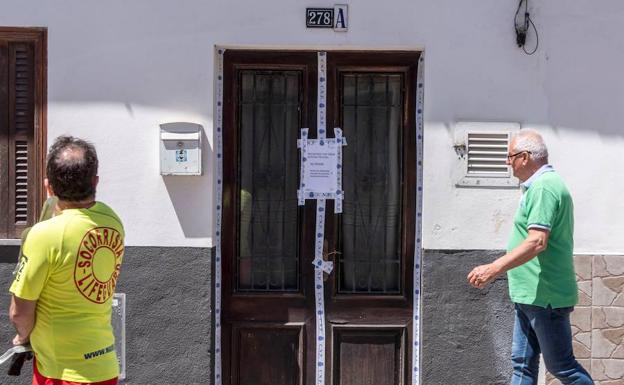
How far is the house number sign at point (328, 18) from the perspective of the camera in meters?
5.29

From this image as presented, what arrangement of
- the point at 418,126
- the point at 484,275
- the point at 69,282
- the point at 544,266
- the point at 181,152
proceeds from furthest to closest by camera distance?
1. the point at 418,126
2. the point at 181,152
3. the point at 544,266
4. the point at 484,275
5. the point at 69,282

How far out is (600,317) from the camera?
5.32m

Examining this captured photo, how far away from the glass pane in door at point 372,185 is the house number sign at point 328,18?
38 centimetres

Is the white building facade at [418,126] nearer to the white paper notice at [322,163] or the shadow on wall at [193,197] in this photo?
the shadow on wall at [193,197]

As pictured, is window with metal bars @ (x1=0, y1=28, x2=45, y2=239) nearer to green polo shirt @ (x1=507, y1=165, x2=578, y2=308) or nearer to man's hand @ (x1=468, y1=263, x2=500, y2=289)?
man's hand @ (x1=468, y1=263, x2=500, y2=289)

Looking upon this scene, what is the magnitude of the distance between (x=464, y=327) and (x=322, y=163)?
139 centimetres

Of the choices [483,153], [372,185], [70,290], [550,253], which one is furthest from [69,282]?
[483,153]

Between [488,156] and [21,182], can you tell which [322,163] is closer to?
[488,156]

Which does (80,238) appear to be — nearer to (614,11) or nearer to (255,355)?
(255,355)

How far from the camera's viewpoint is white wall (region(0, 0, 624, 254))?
529 cm

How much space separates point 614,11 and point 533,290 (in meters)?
2.02

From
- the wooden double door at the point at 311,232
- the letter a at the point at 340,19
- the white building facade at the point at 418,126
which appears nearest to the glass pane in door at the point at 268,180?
the wooden double door at the point at 311,232

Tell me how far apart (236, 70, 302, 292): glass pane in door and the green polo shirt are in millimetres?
1602

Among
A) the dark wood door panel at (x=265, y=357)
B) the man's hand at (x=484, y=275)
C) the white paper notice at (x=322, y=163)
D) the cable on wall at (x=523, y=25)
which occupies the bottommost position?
the dark wood door panel at (x=265, y=357)
